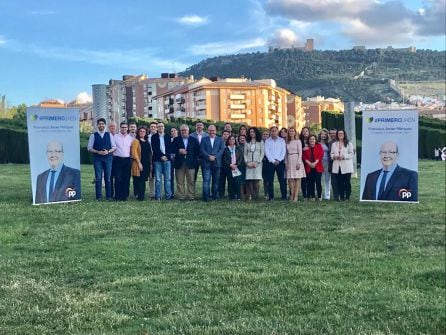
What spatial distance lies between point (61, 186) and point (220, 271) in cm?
663

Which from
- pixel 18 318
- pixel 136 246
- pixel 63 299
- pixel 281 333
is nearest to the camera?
pixel 281 333

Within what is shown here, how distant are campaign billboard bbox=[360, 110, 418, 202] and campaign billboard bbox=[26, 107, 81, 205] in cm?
606

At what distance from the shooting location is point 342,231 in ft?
30.1

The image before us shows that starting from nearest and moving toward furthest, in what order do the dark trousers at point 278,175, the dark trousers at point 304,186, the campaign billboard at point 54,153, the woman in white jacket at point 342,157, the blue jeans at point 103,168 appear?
the campaign billboard at point 54,153
the blue jeans at point 103,168
the woman in white jacket at point 342,157
the dark trousers at point 278,175
the dark trousers at point 304,186

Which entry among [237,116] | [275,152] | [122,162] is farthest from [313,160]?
[237,116]

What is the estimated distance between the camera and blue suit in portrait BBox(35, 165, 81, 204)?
38.8 feet

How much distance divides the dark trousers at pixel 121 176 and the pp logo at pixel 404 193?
567cm

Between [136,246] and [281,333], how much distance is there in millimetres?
3731

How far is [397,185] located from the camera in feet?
40.7

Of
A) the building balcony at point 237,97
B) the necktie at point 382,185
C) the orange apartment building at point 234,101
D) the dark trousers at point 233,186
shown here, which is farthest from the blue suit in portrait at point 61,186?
the building balcony at point 237,97

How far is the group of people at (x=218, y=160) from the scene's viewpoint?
12523mm

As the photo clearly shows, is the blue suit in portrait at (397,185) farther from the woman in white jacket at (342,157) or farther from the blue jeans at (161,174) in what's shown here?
the blue jeans at (161,174)

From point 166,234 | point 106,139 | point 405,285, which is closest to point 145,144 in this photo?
point 106,139

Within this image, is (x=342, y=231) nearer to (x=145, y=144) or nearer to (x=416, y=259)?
(x=416, y=259)
